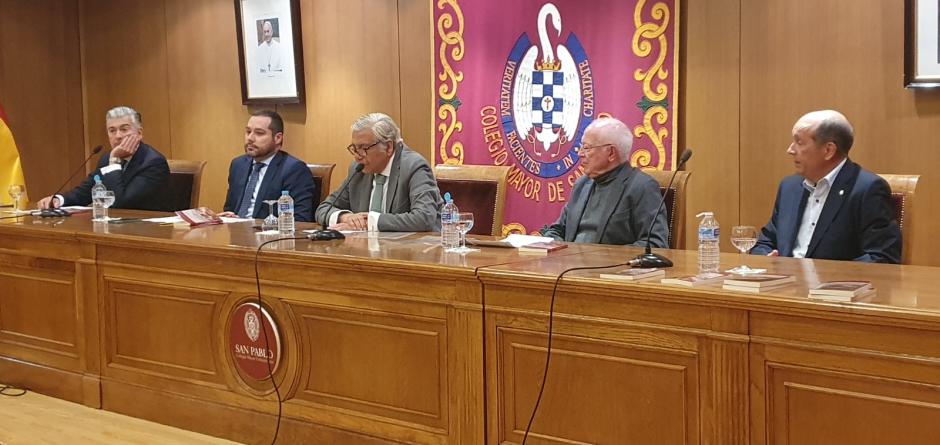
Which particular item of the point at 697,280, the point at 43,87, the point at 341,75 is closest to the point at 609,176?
the point at 697,280

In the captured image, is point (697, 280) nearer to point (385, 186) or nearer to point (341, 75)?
point (385, 186)

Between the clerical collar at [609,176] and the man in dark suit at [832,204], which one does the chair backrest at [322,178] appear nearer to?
the clerical collar at [609,176]

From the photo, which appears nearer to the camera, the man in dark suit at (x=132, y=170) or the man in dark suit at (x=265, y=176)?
the man in dark suit at (x=265, y=176)

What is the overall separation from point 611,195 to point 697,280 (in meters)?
1.33

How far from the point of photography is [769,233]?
12.1 ft

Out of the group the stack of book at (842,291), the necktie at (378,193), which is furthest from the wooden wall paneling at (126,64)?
the stack of book at (842,291)

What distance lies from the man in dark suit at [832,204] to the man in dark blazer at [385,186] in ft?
A: 4.29

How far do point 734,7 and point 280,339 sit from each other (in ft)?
8.25

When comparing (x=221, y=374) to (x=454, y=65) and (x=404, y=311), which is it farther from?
(x=454, y=65)

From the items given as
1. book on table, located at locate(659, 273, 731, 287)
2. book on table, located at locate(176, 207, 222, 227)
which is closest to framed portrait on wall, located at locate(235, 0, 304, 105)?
book on table, located at locate(176, 207, 222, 227)

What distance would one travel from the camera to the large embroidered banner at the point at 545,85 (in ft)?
15.1

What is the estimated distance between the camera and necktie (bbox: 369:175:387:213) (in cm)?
416

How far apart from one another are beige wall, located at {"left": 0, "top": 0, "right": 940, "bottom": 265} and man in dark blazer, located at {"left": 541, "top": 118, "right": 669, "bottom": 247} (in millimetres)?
886

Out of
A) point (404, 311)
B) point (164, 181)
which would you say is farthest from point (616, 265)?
point (164, 181)
